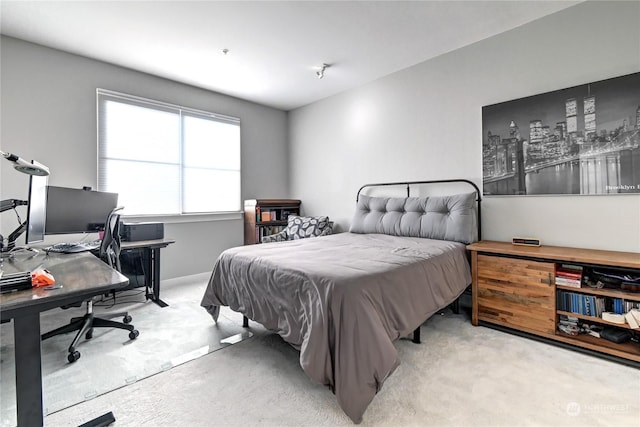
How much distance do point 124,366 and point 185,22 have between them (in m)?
2.77

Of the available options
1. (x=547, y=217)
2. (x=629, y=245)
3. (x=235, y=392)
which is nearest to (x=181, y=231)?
(x=235, y=392)

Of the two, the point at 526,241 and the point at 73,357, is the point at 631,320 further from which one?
the point at 73,357

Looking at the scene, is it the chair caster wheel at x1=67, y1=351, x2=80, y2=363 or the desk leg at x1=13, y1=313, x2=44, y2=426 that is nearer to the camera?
the desk leg at x1=13, y1=313, x2=44, y2=426

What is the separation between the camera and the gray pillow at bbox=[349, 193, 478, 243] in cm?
269

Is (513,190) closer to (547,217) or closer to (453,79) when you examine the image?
(547,217)

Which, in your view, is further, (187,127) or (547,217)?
(187,127)

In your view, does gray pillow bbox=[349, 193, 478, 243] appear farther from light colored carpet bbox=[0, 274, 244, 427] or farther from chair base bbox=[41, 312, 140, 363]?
chair base bbox=[41, 312, 140, 363]

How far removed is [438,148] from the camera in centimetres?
321

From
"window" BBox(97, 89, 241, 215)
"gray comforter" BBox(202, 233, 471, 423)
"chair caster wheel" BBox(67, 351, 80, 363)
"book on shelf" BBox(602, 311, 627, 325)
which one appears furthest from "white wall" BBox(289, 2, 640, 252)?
"chair caster wheel" BBox(67, 351, 80, 363)

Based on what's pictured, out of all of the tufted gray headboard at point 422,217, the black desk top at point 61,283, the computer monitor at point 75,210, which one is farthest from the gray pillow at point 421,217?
the computer monitor at point 75,210

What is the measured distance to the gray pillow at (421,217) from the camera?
269 centimetres

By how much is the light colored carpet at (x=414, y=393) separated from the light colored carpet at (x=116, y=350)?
13 centimetres

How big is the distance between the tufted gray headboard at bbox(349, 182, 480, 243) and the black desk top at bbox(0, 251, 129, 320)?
8.37ft

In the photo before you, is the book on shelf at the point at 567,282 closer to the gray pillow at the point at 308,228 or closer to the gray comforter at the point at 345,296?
the gray comforter at the point at 345,296
